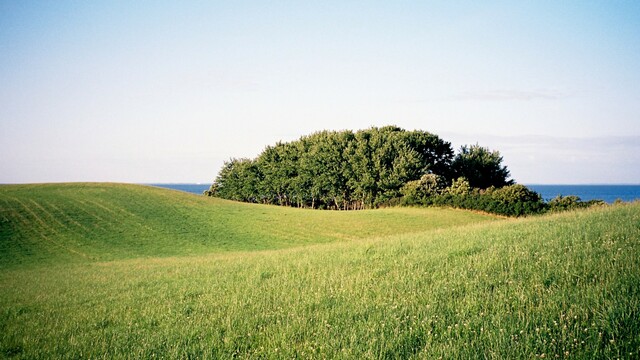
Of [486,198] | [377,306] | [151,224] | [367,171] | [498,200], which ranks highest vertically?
[367,171]

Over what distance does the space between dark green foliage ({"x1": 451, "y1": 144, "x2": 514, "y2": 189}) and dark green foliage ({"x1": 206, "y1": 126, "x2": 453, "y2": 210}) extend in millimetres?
2626

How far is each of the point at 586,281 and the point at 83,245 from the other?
136 ft

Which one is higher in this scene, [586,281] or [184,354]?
[586,281]

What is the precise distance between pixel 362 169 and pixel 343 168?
448 cm

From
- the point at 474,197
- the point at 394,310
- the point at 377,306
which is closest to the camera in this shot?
the point at 394,310

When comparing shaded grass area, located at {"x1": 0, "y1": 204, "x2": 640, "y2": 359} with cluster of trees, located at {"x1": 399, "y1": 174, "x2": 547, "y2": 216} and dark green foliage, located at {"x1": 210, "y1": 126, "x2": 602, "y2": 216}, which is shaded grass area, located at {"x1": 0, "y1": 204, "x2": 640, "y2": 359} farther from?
dark green foliage, located at {"x1": 210, "y1": 126, "x2": 602, "y2": 216}

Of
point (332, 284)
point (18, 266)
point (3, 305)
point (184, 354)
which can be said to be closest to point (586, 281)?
point (332, 284)

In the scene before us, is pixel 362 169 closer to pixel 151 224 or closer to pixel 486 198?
pixel 486 198

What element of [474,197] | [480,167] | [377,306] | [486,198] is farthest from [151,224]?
[480,167]

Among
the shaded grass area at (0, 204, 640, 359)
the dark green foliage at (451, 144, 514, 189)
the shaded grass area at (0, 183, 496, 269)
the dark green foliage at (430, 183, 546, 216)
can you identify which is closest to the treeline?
the dark green foliage at (430, 183, 546, 216)

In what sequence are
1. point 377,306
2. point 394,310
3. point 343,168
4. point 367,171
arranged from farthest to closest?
1. point 343,168
2. point 367,171
3. point 377,306
4. point 394,310

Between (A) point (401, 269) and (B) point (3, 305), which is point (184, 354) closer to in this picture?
(A) point (401, 269)

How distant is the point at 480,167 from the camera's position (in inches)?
3078

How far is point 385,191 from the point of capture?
69.1 m
